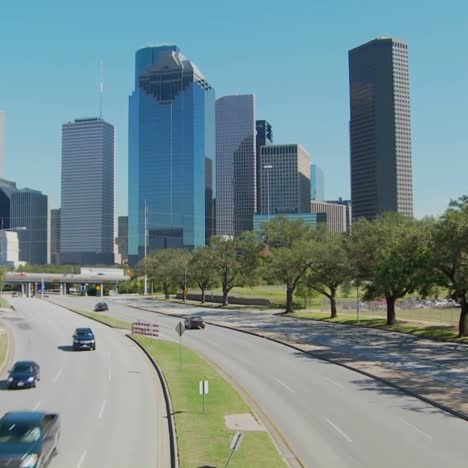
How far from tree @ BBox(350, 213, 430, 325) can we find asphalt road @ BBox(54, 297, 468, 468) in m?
19.9

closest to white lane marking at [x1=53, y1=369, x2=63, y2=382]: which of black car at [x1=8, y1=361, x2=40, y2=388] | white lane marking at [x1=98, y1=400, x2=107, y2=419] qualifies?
black car at [x1=8, y1=361, x2=40, y2=388]

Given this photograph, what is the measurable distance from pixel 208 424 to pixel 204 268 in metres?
87.6

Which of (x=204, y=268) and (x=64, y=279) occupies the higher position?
(x=204, y=268)

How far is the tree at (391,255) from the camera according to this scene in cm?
5344

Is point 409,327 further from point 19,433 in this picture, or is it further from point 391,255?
point 19,433

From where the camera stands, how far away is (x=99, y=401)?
82.9ft

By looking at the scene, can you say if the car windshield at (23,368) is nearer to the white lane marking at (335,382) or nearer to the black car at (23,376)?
the black car at (23,376)

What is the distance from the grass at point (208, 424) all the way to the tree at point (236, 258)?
65065 mm

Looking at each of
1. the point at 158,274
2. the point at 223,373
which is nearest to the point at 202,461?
the point at 223,373

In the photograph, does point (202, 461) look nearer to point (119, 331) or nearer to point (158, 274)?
point (119, 331)

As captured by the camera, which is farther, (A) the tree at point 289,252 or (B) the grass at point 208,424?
(A) the tree at point 289,252

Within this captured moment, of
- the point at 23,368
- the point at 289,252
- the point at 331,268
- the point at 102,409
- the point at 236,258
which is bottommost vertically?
the point at 102,409

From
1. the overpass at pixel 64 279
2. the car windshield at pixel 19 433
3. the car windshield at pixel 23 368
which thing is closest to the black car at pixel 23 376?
the car windshield at pixel 23 368

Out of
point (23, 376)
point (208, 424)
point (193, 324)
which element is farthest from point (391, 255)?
point (208, 424)
